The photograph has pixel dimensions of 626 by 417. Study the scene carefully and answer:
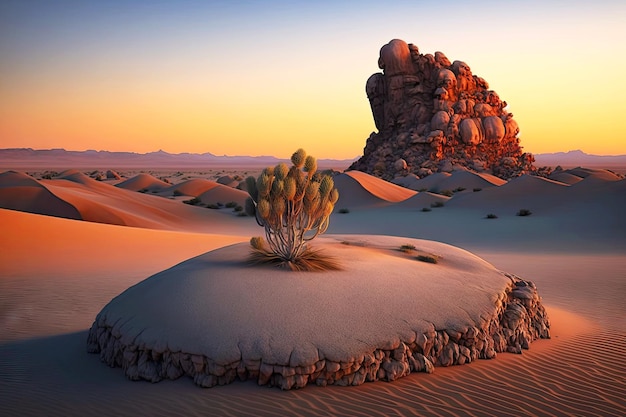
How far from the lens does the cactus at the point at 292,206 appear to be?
8.57 metres

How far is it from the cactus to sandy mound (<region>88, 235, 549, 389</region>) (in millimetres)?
488

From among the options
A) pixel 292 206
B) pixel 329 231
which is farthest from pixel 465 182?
pixel 292 206

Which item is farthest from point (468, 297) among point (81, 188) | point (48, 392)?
point (81, 188)

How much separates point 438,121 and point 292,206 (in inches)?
2319

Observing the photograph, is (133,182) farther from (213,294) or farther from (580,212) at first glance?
(213,294)

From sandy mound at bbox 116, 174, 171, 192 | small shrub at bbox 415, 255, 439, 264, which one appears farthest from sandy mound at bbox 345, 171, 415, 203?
small shrub at bbox 415, 255, 439, 264

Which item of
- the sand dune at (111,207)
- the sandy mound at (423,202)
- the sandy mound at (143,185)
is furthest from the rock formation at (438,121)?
the sand dune at (111,207)

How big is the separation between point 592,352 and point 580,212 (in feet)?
71.7

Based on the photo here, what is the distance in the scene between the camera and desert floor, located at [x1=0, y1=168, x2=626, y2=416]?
582cm

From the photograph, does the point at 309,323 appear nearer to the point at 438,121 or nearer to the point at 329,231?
the point at 329,231

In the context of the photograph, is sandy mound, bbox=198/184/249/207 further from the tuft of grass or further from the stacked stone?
the stacked stone

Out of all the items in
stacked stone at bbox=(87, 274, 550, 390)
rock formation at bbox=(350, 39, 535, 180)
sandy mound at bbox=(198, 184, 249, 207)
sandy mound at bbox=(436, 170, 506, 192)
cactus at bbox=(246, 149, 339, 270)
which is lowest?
sandy mound at bbox=(198, 184, 249, 207)

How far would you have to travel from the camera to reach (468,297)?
25.5ft

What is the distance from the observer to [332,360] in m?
6.06
